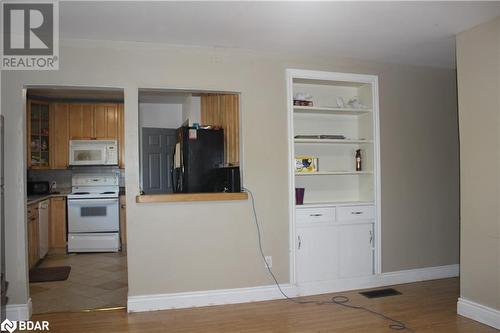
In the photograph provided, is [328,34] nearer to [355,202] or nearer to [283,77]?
[283,77]

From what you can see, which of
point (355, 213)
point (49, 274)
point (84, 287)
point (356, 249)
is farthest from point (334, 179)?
point (49, 274)

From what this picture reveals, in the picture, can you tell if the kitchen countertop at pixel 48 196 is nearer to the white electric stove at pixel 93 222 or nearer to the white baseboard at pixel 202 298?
the white electric stove at pixel 93 222

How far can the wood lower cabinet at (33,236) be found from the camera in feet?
14.0

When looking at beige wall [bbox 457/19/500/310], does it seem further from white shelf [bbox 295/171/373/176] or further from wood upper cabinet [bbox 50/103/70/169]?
wood upper cabinet [bbox 50/103/70/169]

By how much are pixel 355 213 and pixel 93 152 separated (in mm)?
4132

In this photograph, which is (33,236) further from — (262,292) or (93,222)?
(262,292)

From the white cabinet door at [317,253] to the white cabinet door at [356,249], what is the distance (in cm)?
7

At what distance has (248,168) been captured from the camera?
3395 millimetres

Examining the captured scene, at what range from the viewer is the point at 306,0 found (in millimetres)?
2359

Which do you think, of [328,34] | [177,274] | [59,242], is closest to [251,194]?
[177,274]

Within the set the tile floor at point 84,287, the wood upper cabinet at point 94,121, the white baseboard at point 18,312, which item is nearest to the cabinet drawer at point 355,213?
the tile floor at point 84,287

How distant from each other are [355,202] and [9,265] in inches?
127

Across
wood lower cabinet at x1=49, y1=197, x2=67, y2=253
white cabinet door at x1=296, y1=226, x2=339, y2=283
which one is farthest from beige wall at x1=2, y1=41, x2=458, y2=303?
wood lower cabinet at x1=49, y1=197, x2=67, y2=253

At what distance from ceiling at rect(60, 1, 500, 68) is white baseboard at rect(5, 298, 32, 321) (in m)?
2.26
